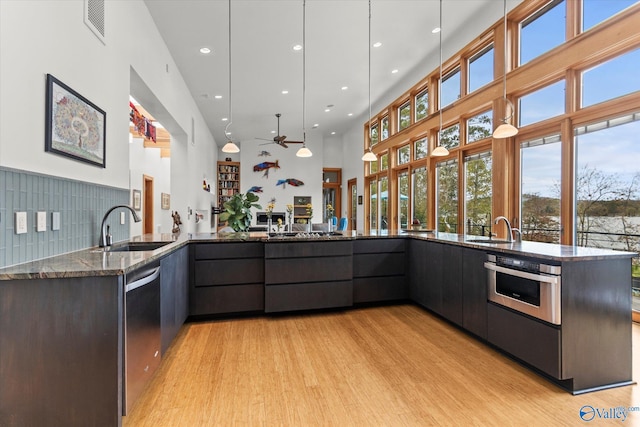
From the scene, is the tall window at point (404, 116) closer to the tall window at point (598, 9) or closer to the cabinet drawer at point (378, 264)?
the tall window at point (598, 9)

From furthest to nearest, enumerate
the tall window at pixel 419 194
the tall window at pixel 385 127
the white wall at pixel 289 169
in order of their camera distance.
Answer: the white wall at pixel 289 169
the tall window at pixel 385 127
the tall window at pixel 419 194

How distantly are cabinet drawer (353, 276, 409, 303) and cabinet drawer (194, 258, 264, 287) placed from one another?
116 centimetres

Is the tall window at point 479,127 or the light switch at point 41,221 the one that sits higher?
the tall window at point 479,127

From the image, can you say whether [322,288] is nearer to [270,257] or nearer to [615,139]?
[270,257]

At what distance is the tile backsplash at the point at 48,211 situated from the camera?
5.58 ft

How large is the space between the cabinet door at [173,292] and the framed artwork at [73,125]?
1000mm

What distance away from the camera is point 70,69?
89.6 inches

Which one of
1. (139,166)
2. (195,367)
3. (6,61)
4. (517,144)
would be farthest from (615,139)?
(139,166)

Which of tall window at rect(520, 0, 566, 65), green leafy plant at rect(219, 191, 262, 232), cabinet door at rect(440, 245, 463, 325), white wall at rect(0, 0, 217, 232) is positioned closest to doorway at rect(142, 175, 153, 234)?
white wall at rect(0, 0, 217, 232)

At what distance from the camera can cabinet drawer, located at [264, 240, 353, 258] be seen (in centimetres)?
345

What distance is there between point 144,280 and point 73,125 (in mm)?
1314

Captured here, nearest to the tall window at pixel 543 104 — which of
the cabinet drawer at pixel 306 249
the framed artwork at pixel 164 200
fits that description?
the cabinet drawer at pixel 306 249

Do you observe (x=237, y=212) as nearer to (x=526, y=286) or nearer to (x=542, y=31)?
(x=526, y=286)

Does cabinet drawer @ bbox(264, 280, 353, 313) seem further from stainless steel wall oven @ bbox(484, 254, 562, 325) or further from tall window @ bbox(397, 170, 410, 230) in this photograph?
tall window @ bbox(397, 170, 410, 230)
